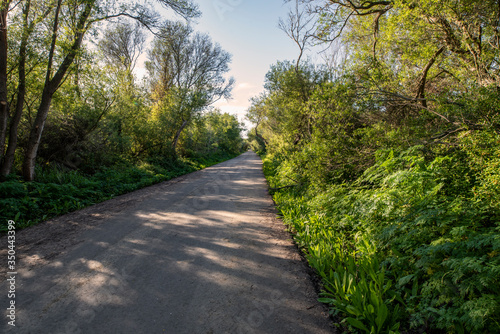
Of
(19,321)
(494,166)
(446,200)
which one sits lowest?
(19,321)

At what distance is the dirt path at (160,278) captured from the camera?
8.27 feet

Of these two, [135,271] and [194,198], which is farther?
[194,198]

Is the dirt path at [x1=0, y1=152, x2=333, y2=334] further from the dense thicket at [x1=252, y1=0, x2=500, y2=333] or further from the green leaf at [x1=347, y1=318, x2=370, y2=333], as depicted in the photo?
the dense thicket at [x1=252, y1=0, x2=500, y2=333]

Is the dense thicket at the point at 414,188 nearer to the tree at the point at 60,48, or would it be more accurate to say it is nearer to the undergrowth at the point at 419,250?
the undergrowth at the point at 419,250

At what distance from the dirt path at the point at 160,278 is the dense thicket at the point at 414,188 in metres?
0.61

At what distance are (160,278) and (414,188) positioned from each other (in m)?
4.19

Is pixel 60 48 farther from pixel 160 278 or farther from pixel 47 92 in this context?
pixel 160 278

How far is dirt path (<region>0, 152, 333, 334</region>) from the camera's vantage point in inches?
99.3

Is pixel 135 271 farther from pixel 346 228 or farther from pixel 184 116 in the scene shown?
pixel 184 116

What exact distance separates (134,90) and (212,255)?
16.7 metres

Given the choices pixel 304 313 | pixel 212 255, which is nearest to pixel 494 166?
pixel 304 313

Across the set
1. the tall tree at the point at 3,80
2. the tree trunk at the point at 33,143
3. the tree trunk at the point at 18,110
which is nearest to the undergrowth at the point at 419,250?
the tree trunk at the point at 33,143

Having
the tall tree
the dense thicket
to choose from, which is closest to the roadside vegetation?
the tall tree

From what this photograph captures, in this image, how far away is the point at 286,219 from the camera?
19.5 feet
